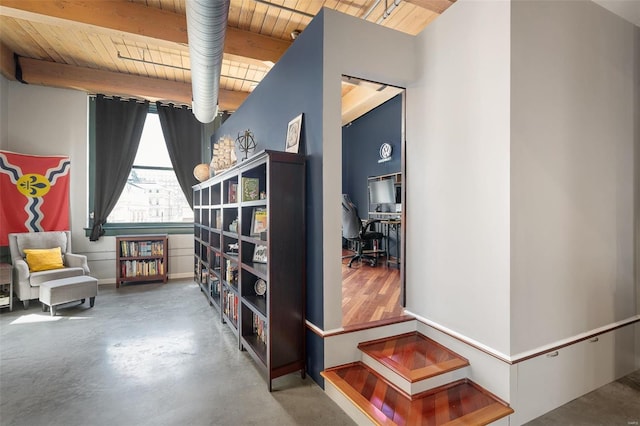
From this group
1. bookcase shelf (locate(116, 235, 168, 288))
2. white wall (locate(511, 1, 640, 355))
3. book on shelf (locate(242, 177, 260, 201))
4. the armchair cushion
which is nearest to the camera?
white wall (locate(511, 1, 640, 355))

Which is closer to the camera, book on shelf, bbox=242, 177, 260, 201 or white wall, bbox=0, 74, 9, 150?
book on shelf, bbox=242, 177, 260, 201

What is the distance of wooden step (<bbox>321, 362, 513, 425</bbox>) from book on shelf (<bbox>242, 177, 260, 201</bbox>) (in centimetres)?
162

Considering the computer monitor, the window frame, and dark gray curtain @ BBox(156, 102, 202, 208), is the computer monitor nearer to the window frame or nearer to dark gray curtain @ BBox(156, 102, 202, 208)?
dark gray curtain @ BBox(156, 102, 202, 208)

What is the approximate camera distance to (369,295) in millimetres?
3348

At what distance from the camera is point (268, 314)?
2.23 m

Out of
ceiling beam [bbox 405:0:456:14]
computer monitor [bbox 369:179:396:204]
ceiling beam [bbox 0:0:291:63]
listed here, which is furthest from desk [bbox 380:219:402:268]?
ceiling beam [bbox 0:0:291:63]

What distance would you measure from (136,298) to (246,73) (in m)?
4.06

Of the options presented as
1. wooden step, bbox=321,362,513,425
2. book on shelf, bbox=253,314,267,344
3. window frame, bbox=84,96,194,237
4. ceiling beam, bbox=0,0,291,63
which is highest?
ceiling beam, bbox=0,0,291,63

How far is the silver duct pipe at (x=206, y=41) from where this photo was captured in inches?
91.2

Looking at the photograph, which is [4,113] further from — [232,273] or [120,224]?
[232,273]

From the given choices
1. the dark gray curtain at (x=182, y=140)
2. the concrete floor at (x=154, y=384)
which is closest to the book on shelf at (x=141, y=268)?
the dark gray curtain at (x=182, y=140)

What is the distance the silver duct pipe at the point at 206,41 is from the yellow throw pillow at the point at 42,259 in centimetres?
310

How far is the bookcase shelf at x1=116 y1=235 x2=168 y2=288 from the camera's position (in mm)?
5234

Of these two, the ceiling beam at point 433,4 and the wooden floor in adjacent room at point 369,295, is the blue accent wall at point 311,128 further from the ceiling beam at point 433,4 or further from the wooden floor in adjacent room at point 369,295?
the ceiling beam at point 433,4
